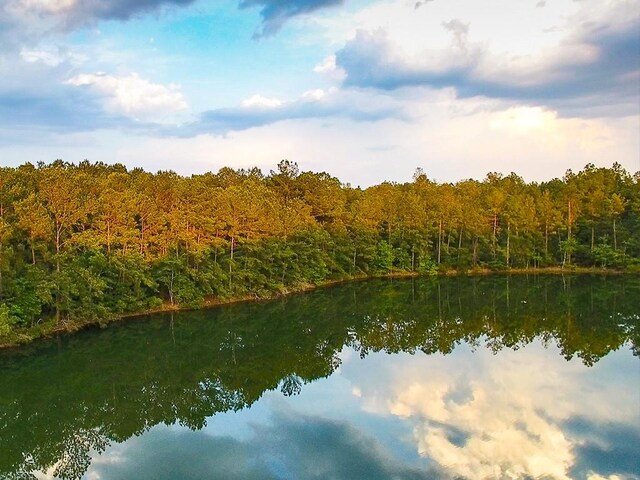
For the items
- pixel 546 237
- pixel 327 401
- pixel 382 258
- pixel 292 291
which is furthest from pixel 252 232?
pixel 546 237

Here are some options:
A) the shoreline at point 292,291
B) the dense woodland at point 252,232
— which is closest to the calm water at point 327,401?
the shoreline at point 292,291

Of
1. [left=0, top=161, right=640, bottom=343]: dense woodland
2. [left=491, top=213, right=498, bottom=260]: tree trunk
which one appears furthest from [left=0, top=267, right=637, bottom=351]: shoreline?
[left=491, top=213, right=498, bottom=260]: tree trunk

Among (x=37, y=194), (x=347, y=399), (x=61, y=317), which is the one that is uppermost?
(x=37, y=194)

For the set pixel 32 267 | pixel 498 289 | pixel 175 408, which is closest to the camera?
pixel 175 408

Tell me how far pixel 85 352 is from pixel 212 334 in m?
7.27

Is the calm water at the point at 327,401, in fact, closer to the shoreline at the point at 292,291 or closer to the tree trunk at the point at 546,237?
the shoreline at the point at 292,291

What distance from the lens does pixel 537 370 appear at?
25.6m

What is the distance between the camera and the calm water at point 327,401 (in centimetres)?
1609

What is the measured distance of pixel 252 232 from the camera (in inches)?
1650

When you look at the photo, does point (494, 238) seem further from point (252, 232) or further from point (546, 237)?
point (252, 232)

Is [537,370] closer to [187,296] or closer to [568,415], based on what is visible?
[568,415]

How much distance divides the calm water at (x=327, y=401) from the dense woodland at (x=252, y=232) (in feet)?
9.49

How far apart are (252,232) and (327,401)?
71.3 feet

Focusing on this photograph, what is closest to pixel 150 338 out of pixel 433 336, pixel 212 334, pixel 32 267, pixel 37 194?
pixel 212 334
